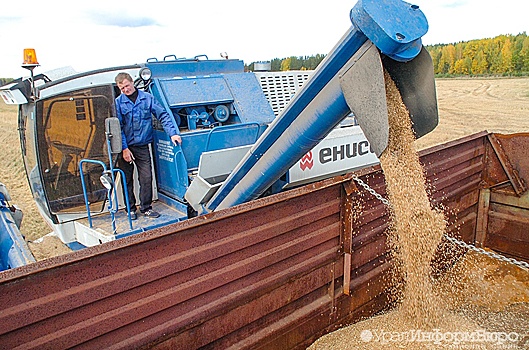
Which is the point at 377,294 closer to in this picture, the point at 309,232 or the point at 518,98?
the point at 309,232

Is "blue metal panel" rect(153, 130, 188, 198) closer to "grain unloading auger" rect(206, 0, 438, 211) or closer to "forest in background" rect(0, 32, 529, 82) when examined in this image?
"grain unloading auger" rect(206, 0, 438, 211)

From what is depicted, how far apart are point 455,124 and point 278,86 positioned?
13.1 metres

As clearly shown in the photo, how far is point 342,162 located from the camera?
3.71 m

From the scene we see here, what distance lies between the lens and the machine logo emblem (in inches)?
134

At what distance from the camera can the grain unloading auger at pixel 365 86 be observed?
1.78 metres

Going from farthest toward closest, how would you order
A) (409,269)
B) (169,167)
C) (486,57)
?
(486,57) → (169,167) → (409,269)

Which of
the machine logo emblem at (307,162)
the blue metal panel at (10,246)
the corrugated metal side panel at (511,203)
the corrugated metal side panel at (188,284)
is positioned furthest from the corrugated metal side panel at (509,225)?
the blue metal panel at (10,246)

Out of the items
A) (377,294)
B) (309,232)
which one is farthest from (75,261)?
(377,294)

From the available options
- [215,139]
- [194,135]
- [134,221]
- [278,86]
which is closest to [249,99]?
[278,86]

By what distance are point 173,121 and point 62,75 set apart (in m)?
1.23

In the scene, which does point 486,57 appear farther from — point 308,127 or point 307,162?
point 308,127

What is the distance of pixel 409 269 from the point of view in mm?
2594

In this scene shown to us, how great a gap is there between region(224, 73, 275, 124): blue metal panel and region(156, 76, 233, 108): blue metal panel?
0.29 ft

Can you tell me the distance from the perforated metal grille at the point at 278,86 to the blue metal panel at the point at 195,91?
439 mm
